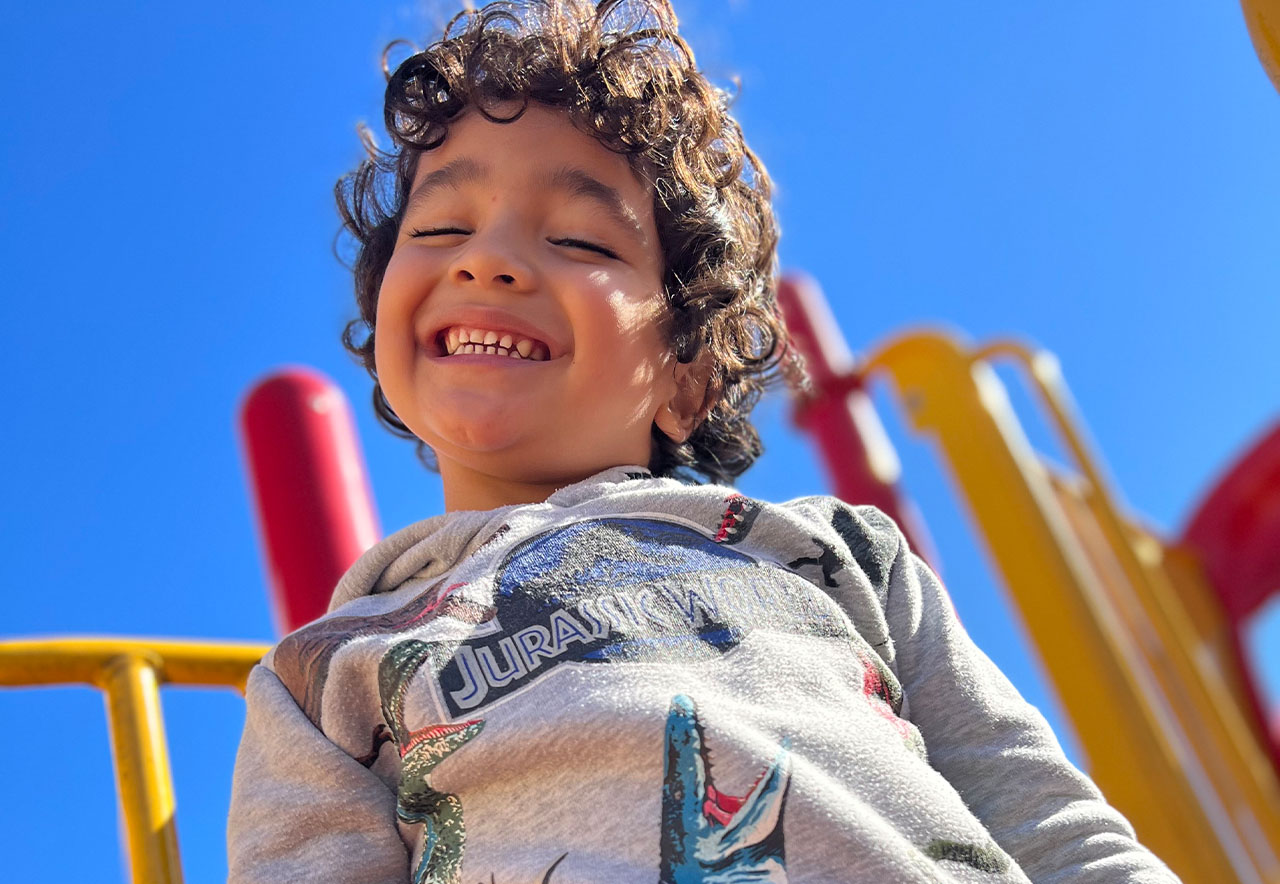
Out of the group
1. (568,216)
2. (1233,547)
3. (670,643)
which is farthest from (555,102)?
(1233,547)

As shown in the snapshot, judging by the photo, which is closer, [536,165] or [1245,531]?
[536,165]

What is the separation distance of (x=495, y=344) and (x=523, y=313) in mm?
36

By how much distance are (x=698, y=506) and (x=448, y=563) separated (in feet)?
0.63

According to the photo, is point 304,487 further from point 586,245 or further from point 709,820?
point 709,820

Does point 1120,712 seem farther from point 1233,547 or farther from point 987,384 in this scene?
point 1233,547

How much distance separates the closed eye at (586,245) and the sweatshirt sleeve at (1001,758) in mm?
356

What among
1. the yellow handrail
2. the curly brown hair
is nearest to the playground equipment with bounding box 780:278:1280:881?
the curly brown hair

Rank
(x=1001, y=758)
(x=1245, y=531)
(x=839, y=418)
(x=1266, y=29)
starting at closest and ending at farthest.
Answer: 1. (x=1266, y=29)
2. (x=1001, y=758)
3. (x=839, y=418)
4. (x=1245, y=531)

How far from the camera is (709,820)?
0.65m

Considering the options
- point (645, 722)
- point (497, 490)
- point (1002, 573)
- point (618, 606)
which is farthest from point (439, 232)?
point (1002, 573)

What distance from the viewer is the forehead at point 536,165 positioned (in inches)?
40.9

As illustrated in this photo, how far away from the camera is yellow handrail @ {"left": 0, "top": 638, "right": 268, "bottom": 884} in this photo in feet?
3.03

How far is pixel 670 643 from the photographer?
2.50 feet

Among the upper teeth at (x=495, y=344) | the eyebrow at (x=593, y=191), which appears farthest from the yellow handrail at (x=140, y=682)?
the eyebrow at (x=593, y=191)
